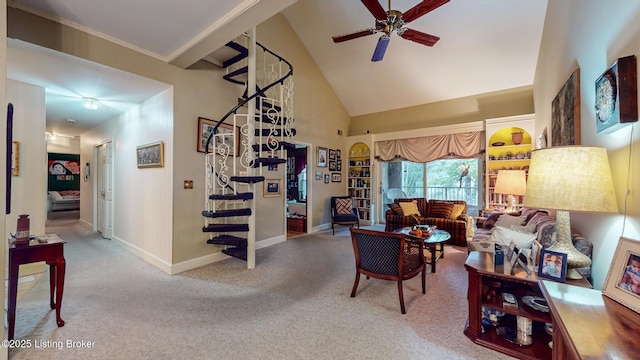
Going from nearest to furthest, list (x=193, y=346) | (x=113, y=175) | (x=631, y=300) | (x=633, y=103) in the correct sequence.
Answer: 1. (x=631, y=300)
2. (x=633, y=103)
3. (x=193, y=346)
4. (x=113, y=175)

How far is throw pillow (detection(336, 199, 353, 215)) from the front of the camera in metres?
6.26

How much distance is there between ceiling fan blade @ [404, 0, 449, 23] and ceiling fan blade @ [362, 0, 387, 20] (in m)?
0.26

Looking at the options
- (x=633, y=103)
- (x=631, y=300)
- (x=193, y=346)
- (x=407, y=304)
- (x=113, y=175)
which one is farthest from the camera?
(x=113, y=175)

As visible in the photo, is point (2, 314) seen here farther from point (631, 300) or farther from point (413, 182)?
point (413, 182)

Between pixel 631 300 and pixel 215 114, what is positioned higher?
pixel 215 114

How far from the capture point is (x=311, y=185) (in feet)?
20.1

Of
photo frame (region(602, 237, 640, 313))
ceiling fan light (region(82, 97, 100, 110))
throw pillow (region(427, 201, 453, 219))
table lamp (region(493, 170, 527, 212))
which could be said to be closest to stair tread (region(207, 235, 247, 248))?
ceiling fan light (region(82, 97, 100, 110))

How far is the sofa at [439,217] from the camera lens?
15.9ft

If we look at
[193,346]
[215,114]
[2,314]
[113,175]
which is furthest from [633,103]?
[113,175]

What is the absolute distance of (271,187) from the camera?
5023mm

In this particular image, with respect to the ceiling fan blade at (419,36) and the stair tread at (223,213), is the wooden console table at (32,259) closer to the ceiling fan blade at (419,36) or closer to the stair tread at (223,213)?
the stair tread at (223,213)

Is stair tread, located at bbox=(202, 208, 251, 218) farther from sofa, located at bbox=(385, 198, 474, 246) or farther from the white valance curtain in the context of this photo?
the white valance curtain

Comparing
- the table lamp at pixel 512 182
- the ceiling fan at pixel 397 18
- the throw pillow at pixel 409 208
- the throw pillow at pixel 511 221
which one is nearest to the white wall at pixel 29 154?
the ceiling fan at pixel 397 18

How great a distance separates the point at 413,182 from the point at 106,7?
6.50 metres
